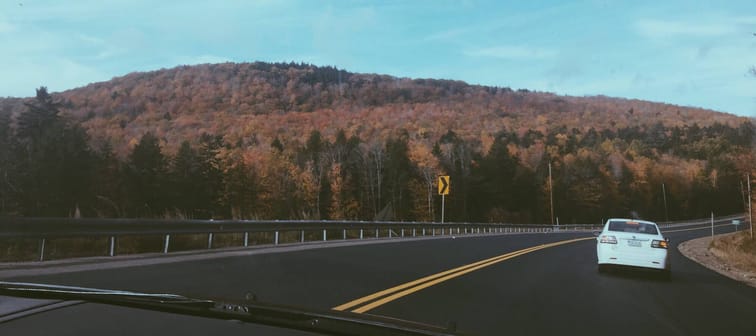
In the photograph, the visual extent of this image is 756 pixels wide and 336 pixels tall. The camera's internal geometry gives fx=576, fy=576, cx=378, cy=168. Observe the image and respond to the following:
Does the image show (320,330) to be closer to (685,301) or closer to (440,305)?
(440,305)

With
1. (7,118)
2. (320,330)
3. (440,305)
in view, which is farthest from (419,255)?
(7,118)

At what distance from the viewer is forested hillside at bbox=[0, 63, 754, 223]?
3703 cm

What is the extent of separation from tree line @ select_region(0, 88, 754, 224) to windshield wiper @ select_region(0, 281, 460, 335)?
13394mm

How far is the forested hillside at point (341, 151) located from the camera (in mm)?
37031

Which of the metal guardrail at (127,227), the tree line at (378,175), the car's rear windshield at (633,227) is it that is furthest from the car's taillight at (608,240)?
the tree line at (378,175)

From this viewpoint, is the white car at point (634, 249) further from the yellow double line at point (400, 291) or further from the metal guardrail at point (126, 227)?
the metal guardrail at point (126, 227)

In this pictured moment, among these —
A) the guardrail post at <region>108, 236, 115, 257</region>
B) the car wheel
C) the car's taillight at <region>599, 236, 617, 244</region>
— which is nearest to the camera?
the guardrail post at <region>108, 236, 115, 257</region>

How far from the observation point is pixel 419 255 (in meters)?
16.3

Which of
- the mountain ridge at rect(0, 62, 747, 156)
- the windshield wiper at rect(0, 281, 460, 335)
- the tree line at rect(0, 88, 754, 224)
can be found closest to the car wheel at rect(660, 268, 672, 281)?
the windshield wiper at rect(0, 281, 460, 335)

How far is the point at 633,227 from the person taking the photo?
14.5 meters

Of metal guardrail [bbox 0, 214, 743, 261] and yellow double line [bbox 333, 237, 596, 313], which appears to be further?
metal guardrail [bbox 0, 214, 743, 261]

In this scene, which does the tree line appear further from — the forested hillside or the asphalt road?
the asphalt road

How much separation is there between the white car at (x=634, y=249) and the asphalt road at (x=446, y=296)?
0.43 metres

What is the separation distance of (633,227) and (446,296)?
8012 millimetres
